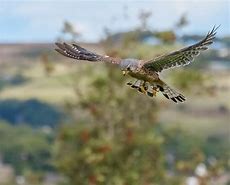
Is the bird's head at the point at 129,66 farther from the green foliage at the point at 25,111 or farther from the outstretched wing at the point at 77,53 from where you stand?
the green foliage at the point at 25,111

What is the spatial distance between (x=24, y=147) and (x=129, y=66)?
19.5 m

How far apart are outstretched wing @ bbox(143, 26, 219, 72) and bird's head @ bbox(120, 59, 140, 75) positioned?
46 millimetres

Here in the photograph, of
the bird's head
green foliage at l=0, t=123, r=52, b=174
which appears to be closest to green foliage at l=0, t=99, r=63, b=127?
green foliage at l=0, t=123, r=52, b=174

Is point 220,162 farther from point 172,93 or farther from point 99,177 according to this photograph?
point 172,93

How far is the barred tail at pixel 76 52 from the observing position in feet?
14.4

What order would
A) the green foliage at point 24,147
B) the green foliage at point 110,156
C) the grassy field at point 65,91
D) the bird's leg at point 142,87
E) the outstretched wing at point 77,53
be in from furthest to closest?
the green foliage at point 24,147, the grassy field at point 65,91, the green foliage at point 110,156, the outstretched wing at point 77,53, the bird's leg at point 142,87

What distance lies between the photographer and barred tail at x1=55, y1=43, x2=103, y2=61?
439 centimetres

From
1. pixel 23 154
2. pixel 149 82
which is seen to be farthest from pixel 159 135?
pixel 149 82

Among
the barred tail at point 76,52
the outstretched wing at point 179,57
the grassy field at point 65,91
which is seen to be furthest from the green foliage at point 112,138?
the outstretched wing at point 179,57

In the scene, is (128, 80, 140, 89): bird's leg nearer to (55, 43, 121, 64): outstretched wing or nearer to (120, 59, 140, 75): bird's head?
(120, 59, 140, 75): bird's head

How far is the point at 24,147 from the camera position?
2333cm

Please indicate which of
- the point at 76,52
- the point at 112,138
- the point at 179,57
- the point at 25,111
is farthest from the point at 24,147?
the point at 179,57

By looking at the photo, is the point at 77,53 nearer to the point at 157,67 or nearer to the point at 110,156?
the point at 157,67

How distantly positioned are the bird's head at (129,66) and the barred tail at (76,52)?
248 mm
